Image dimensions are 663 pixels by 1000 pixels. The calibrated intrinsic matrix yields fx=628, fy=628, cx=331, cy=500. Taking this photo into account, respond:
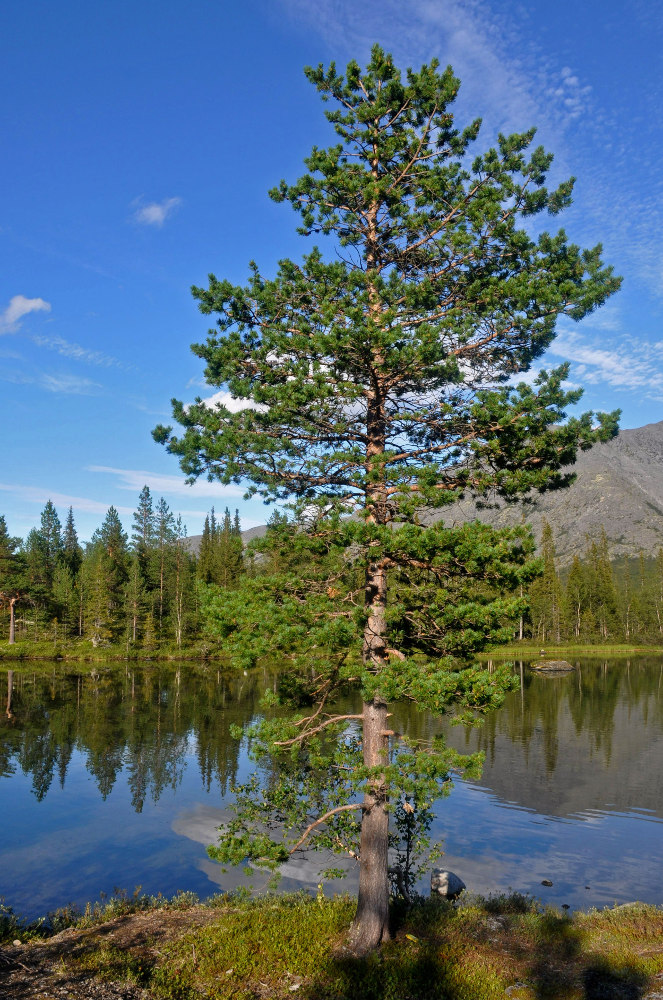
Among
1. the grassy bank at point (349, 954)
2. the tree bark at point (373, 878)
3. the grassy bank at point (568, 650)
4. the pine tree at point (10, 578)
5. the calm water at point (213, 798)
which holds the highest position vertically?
the pine tree at point (10, 578)

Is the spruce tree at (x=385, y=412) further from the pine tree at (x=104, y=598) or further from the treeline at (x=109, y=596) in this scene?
the pine tree at (x=104, y=598)

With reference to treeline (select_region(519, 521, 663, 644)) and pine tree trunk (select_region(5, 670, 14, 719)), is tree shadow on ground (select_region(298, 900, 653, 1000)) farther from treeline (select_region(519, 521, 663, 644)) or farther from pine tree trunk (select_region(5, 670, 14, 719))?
treeline (select_region(519, 521, 663, 644))

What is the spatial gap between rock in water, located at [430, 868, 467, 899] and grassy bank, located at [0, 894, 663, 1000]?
192 centimetres

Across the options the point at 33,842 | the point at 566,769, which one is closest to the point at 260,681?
the point at 566,769

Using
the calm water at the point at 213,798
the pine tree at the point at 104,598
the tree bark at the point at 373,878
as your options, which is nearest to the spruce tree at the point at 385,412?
the tree bark at the point at 373,878

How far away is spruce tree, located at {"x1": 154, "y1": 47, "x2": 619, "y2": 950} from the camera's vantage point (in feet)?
32.3

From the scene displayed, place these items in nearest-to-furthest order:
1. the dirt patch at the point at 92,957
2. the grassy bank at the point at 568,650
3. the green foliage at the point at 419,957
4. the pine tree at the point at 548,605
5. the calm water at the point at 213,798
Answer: the dirt patch at the point at 92,957 < the green foliage at the point at 419,957 < the calm water at the point at 213,798 < the grassy bank at the point at 568,650 < the pine tree at the point at 548,605

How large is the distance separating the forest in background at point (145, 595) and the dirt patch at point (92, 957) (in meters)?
43.4

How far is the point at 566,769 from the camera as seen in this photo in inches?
1216

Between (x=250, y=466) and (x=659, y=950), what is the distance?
10833 millimetres

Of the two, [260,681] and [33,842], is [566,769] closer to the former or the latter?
[33,842]

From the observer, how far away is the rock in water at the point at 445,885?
48.2 ft

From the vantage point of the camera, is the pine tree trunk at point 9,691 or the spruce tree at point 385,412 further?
the pine tree trunk at point 9,691

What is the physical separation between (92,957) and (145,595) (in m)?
73.3
